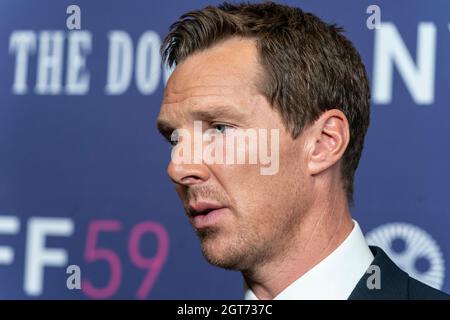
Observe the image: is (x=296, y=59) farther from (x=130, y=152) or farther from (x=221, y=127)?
(x=130, y=152)

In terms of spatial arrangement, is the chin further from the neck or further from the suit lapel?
the suit lapel

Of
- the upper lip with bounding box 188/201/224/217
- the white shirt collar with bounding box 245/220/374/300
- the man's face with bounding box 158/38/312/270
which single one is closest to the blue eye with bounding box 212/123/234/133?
the man's face with bounding box 158/38/312/270

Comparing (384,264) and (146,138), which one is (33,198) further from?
(384,264)

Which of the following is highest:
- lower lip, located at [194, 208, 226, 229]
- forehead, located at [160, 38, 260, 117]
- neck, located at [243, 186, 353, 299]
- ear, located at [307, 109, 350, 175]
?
forehead, located at [160, 38, 260, 117]

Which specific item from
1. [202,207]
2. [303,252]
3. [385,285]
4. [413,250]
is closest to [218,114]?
[202,207]

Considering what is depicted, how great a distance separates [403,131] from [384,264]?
2.20 ft

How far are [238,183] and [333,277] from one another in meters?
0.20

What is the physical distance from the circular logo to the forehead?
72 cm

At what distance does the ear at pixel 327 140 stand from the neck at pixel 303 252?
0.06 metres

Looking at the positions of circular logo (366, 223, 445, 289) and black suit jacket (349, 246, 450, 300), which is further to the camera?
circular logo (366, 223, 445, 289)

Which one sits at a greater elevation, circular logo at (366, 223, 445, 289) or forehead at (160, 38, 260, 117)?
forehead at (160, 38, 260, 117)

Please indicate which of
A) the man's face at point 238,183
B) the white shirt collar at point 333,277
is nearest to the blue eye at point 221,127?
the man's face at point 238,183

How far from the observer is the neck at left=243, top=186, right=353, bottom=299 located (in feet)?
4.44

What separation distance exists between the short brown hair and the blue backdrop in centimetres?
53
